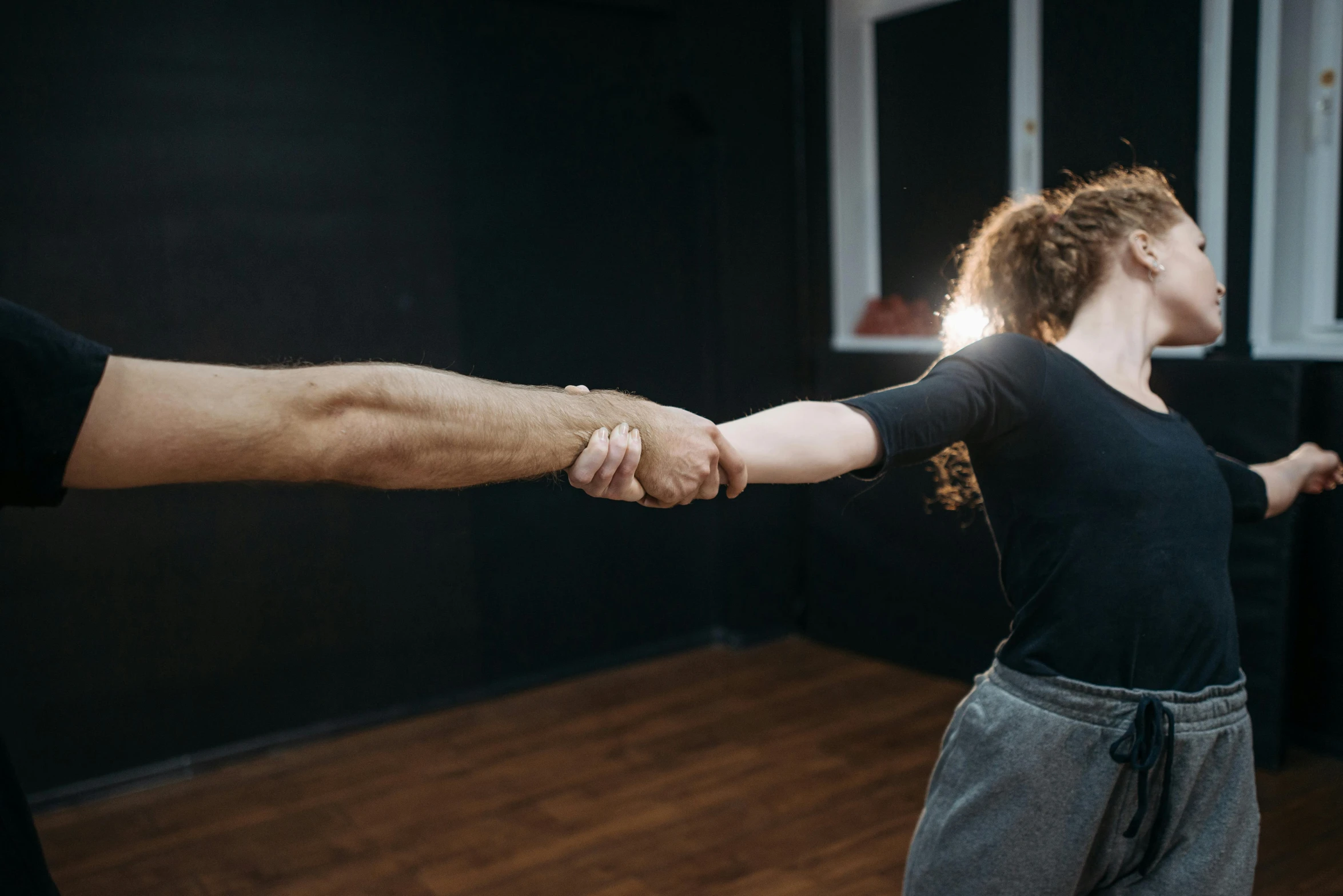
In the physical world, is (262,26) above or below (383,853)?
above

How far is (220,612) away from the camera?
322 cm

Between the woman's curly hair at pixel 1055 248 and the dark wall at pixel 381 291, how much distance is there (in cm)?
217

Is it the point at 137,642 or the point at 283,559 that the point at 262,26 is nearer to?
the point at 283,559

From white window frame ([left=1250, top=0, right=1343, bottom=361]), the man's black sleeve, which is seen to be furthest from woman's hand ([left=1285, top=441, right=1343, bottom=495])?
the man's black sleeve

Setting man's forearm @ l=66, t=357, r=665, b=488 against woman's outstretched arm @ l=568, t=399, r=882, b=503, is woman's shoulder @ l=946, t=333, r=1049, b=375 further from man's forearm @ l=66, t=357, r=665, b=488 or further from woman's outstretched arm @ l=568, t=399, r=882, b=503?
man's forearm @ l=66, t=357, r=665, b=488

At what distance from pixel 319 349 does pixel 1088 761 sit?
2.60 meters

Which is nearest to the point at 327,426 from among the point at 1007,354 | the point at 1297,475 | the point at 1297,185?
the point at 1007,354

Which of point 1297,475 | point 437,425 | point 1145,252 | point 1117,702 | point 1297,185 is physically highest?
point 1297,185

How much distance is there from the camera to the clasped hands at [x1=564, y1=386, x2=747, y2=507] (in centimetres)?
118

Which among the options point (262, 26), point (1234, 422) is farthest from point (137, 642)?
point (1234, 422)

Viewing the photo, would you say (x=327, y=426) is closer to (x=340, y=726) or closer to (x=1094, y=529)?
(x=1094, y=529)

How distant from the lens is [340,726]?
11.3ft

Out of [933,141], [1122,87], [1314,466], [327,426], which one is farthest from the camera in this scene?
[933,141]

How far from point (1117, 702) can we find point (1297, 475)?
0.76 metres
